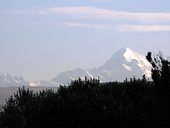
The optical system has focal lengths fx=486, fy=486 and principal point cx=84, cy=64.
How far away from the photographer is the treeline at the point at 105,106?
46.1ft

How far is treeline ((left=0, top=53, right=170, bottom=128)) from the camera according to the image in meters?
14.0

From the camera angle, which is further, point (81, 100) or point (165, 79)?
point (81, 100)

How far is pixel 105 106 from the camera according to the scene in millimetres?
17469

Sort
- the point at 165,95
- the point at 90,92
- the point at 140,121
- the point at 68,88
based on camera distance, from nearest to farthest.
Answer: the point at 165,95 < the point at 140,121 < the point at 90,92 < the point at 68,88

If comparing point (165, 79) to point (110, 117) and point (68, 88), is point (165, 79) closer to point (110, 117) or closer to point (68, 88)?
point (110, 117)

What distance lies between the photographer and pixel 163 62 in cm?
1408

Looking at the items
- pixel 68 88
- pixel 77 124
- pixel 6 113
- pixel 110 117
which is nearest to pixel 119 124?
pixel 110 117

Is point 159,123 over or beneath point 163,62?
beneath

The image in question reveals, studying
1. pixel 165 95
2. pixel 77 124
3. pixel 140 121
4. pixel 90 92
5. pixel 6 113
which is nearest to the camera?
pixel 165 95

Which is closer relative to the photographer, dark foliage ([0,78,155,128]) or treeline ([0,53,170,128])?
treeline ([0,53,170,128])

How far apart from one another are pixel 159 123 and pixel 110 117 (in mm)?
2975

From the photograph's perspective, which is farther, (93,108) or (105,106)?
(93,108)

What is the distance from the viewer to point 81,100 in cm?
1791

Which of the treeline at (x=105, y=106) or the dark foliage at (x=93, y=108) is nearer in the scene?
the treeline at (x=105, y=106)
